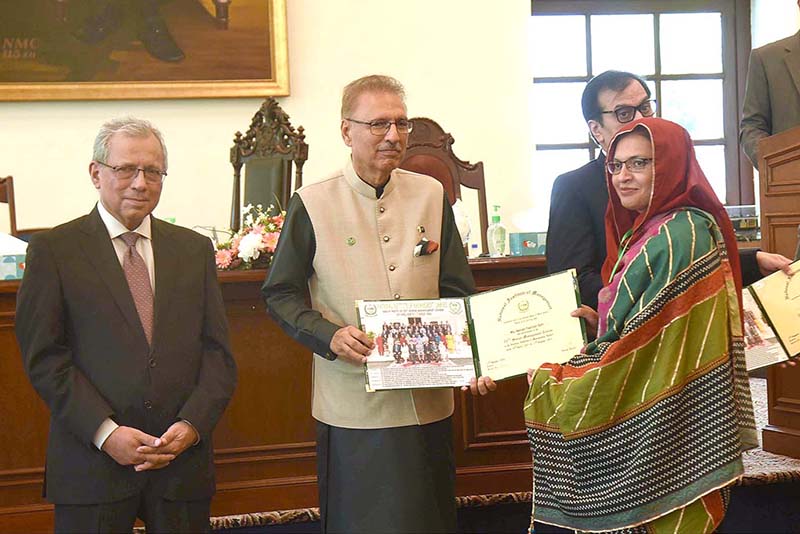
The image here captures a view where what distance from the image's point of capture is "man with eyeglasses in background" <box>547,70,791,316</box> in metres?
2.34

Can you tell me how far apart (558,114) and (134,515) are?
5245 millimetres

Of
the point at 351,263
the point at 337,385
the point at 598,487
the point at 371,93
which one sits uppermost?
the point at 371,93

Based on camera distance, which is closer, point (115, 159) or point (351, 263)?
point (115, 159)

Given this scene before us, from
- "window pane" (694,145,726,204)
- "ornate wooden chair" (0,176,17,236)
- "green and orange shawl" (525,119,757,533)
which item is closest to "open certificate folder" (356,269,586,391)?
"green and orange shawl" (525,119,757,533)

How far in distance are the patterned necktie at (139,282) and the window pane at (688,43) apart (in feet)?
17.8

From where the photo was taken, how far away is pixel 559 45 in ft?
21.8

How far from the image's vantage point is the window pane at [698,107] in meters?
Result: 6.74

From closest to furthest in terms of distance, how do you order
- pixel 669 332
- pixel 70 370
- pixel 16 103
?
pixel 669 332, pixel 70 370, pixel 16 103

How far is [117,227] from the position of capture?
2.09 m

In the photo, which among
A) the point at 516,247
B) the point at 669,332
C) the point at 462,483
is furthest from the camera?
the point at 516,247

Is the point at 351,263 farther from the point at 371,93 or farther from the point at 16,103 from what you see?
the point at 16,103

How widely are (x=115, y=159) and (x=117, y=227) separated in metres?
0.16

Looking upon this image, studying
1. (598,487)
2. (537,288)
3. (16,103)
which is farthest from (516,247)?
(16,103)

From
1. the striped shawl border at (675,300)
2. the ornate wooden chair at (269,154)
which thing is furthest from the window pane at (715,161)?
the striped shawl border at (675,300)
